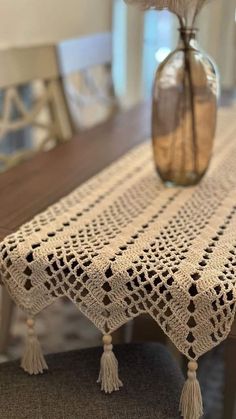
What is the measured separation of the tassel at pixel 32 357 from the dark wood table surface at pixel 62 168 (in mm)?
175

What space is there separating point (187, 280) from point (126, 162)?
1.92ft

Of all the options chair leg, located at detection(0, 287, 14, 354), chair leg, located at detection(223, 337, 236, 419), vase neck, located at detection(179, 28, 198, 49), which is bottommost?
chair leg, located at detection(0, 287, 14, 354)

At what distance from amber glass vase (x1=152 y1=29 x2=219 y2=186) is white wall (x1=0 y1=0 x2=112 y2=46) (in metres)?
0.76

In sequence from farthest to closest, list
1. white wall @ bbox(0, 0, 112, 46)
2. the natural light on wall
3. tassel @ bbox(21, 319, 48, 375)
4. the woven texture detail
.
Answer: the natural light on wall
white wall @ bbox(0, 0, 112, 46)
tassel @ bbox(21, 319, 48, 375)
the woven texture detail

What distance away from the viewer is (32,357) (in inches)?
37.9

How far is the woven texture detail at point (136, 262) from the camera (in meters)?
0.81

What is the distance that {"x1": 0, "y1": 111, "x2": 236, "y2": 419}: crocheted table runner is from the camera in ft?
2.67

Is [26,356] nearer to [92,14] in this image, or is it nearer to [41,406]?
[41,406]

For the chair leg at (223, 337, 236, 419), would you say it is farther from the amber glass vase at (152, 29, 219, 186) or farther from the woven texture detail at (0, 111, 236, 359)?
the amber glass vase at (152, 29, 219, 186)

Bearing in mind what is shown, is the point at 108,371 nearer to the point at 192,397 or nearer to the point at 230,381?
the point at 192,397

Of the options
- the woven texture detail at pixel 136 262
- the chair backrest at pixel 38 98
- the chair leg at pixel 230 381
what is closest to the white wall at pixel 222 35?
the chair backrest at pixel 38 98

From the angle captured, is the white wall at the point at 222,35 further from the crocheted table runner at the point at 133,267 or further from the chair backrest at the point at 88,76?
the crocheted table runner at the point at 133,267

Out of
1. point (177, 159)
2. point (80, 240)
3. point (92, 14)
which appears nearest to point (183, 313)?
point (80, 240)

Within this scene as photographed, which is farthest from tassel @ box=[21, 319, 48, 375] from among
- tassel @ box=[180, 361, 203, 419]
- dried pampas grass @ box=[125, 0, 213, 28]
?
dried pampas grass @ box=[125, 0, 213, 28]
